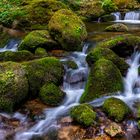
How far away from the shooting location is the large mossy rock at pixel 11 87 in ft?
26.9

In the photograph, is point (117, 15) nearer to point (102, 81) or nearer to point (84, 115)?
point (102, 81)

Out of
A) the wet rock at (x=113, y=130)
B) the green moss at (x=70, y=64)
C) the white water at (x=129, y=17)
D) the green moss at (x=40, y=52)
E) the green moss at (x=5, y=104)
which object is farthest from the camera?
the white water at (x=129, y=17)

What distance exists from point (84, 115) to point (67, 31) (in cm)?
466

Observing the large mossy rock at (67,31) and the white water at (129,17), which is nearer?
the large mossy rock at (67,31)

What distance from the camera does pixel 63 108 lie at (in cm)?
845

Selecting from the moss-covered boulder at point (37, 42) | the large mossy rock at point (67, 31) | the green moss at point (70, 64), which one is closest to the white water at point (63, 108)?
the green moss at point (70, 64)

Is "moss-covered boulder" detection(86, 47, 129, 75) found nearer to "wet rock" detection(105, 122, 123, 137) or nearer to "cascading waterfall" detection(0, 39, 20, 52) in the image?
"wet rock" detection(105, 122, 123, 137)

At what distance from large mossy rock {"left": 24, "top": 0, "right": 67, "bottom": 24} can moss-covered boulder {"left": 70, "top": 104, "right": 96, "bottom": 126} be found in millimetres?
7770

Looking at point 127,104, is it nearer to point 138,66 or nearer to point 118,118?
point 118,118

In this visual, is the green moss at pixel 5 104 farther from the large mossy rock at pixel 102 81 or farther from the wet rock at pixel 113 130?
the wet rock at pixel 113 130

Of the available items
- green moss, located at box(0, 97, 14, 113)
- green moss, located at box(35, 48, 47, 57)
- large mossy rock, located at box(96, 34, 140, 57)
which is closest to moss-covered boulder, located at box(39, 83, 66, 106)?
green moss, located at box(0, 97, 14, 113)

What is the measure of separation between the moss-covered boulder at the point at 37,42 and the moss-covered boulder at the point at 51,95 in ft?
8.75

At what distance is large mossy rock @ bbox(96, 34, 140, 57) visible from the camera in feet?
34.2

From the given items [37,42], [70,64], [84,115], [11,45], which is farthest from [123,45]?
[11,45]
